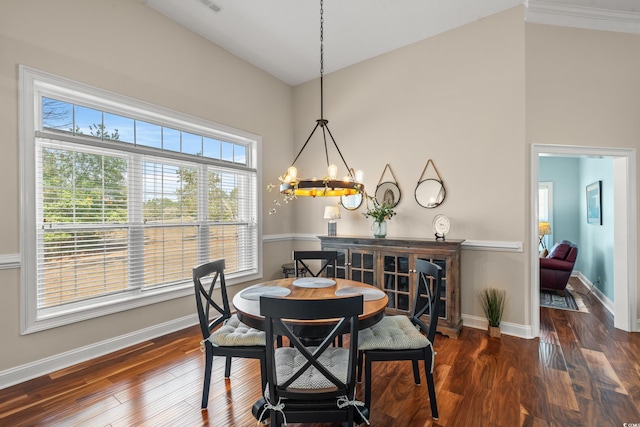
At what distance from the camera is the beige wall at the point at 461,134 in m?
3.30

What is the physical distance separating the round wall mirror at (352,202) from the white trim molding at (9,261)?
11.4 feet


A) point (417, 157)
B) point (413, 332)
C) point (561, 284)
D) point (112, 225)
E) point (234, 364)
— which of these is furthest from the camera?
point (561, 284)

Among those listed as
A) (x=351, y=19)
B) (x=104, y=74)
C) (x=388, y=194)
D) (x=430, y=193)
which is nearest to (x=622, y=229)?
(x=430, y=193)

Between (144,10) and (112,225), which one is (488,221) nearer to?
(112,225)

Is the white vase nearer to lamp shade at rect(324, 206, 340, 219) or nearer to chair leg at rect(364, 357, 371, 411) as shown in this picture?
lamp shade at rect(324, 206, 340, 219)

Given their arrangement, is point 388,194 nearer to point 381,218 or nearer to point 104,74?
point 381,218

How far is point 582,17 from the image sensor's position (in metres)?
3.27

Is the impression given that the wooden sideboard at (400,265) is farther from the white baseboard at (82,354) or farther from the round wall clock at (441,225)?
the white baseboard at (82,354)

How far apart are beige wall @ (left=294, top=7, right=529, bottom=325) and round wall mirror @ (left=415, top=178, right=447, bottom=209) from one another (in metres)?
0.07

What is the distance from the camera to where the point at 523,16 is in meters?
3.24

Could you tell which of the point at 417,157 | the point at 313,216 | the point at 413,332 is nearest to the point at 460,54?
the point at 417,157

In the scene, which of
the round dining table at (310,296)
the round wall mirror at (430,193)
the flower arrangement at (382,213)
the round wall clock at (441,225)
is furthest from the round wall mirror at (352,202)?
the round dining table at (310,296)

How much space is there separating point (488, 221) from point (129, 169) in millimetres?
3981

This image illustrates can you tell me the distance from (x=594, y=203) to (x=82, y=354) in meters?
7.16
